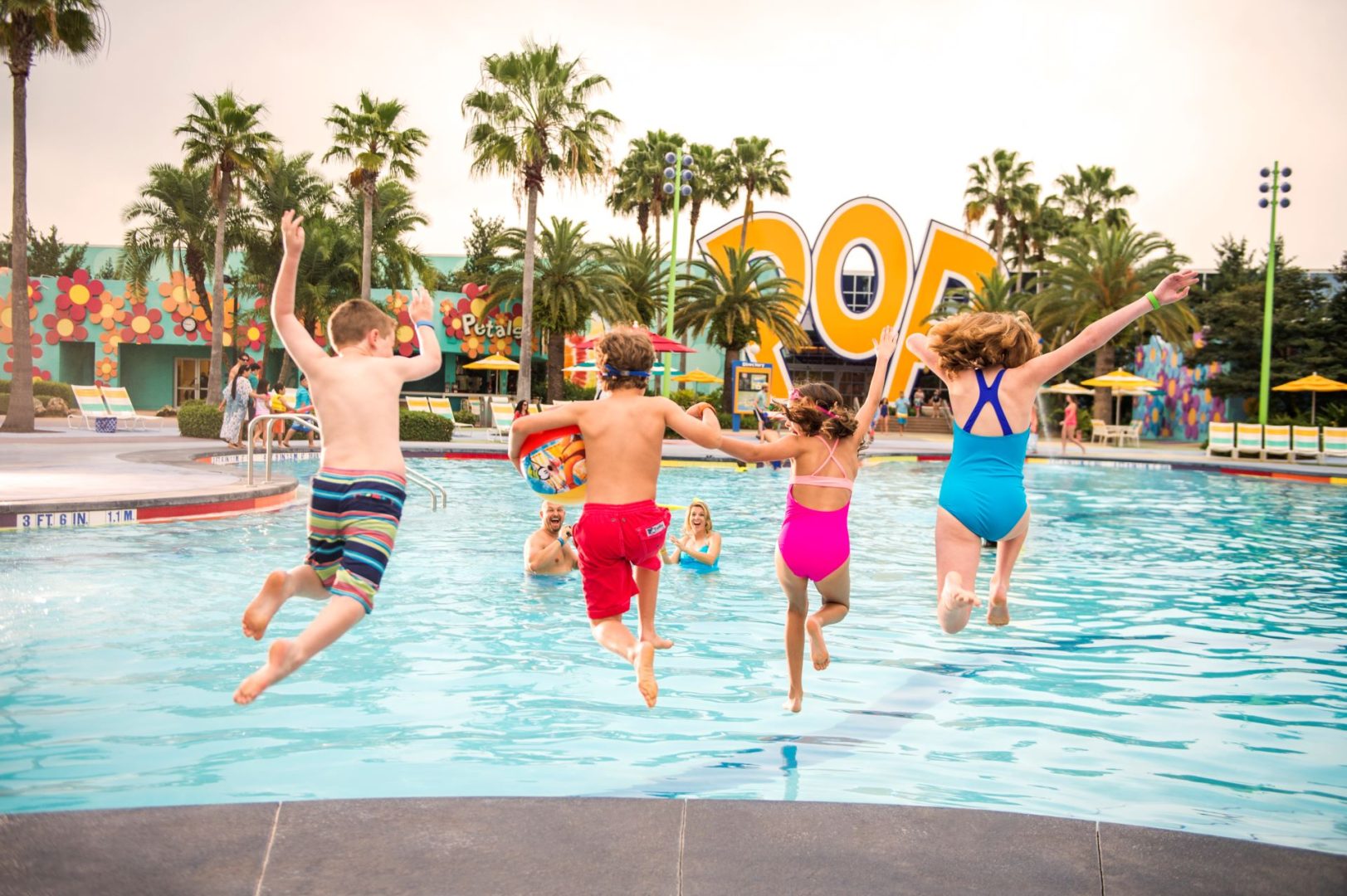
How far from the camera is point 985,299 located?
54.1m


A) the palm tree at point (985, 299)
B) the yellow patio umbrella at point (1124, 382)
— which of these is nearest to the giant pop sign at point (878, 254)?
the palm tree at point (985, 299)

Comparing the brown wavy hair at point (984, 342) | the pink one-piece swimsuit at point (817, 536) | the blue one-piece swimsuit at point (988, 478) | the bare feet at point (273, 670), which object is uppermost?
the brown wavy hair at point (984, 342)

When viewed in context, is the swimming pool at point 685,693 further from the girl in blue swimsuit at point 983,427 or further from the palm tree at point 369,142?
the palm tree at point 369,142

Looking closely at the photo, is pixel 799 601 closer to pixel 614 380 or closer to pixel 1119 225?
pixel 614 380

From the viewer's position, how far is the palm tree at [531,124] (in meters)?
37.3

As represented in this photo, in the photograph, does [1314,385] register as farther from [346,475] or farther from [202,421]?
[346,475]

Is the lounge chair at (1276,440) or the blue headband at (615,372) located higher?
the blue headband at (615,372)

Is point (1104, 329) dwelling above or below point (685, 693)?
above

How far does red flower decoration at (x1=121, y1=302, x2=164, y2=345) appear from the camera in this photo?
46.1 metres

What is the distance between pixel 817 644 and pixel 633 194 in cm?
5299

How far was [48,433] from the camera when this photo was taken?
30.5 meters

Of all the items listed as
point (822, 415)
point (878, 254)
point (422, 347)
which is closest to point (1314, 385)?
point (878, 254)

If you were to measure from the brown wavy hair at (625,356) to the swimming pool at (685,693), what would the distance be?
2.54 m

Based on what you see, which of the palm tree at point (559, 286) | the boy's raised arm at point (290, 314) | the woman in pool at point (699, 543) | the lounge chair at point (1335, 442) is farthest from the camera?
the palm tree at point (559, 286)
